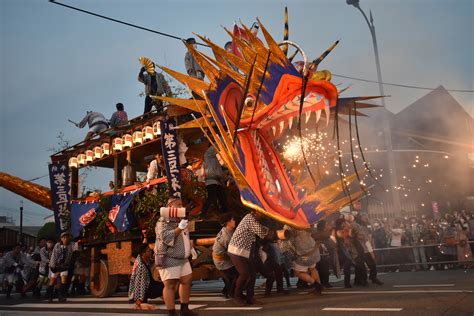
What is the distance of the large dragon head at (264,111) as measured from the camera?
273 inches

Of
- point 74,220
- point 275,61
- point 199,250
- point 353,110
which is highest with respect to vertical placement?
point 275,61

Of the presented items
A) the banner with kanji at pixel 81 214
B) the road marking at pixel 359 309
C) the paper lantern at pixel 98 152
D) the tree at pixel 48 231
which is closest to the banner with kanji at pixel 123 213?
the banner with kanji at pixel 81 214

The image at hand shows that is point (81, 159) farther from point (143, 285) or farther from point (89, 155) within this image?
point (143, 285)

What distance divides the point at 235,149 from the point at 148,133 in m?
2.95

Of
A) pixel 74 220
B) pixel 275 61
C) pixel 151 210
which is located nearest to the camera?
pixel 275 61

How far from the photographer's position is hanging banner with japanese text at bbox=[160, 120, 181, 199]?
8336 mm

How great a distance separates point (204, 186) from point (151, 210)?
116 cm

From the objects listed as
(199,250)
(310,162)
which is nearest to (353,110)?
(310,162)

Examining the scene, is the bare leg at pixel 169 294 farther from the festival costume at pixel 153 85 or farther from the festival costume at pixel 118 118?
the festival costume at pixel 118 118

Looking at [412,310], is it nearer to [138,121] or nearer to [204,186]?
[204,186]

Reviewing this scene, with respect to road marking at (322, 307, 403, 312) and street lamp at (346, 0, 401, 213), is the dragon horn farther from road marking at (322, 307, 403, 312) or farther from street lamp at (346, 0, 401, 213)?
street lamp at (346, 0, 401, 213)

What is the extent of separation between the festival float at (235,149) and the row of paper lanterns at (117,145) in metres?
0.04

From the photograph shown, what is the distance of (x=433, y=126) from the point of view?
72.6ft

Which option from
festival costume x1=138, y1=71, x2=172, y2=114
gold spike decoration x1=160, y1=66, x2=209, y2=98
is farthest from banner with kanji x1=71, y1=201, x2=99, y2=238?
gold spike decoration x1=160, y1=66, x2=209, y2=98
